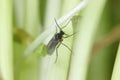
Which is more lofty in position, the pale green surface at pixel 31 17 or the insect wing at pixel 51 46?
the pale green surface at pixel 31 17

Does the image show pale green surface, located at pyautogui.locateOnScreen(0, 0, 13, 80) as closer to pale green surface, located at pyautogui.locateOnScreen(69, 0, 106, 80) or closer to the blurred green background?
the blurred green background

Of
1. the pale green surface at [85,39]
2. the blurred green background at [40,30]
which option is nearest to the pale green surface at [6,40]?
the blurred green background at [40,30]

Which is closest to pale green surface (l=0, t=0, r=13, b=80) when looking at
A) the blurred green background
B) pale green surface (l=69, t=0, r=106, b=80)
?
the blurred green background

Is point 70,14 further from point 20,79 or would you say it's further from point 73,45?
point 20,79

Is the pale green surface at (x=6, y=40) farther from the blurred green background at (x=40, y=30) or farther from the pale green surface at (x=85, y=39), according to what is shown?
the pale green surface at (x=85, y=39)
